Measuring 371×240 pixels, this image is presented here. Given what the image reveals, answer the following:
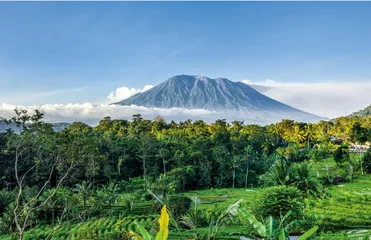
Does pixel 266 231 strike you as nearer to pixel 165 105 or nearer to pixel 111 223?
pixel 111 223

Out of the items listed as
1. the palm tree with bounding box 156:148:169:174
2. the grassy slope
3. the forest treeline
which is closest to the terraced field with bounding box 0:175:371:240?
the grassy slope

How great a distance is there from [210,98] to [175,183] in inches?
5406

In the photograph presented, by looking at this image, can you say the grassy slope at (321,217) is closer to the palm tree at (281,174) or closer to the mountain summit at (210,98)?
the palm tree at (281,174)

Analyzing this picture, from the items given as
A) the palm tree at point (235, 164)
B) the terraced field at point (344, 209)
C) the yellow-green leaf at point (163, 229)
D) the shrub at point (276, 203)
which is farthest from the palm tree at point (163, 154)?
the yellow-green leaf at point (163, 229)

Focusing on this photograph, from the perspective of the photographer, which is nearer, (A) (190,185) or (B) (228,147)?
(A) (190,185)

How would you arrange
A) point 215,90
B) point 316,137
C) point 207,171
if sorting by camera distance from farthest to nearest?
point 215,90 < point 316,137 < point 207,171

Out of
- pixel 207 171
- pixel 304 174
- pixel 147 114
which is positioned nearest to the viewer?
pixel 304 174

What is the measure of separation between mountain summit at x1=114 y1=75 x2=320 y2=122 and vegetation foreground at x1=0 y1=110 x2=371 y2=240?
98.8 metres

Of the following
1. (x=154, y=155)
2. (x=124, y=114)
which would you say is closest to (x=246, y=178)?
(x=154, y=155)

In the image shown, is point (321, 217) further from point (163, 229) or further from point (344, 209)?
point (163, 229)

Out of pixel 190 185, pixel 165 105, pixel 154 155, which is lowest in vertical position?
pixel 190 185

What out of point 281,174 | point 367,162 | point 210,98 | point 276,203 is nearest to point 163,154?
point 281,174

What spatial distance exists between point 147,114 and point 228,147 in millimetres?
108960

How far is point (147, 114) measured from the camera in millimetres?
150875
